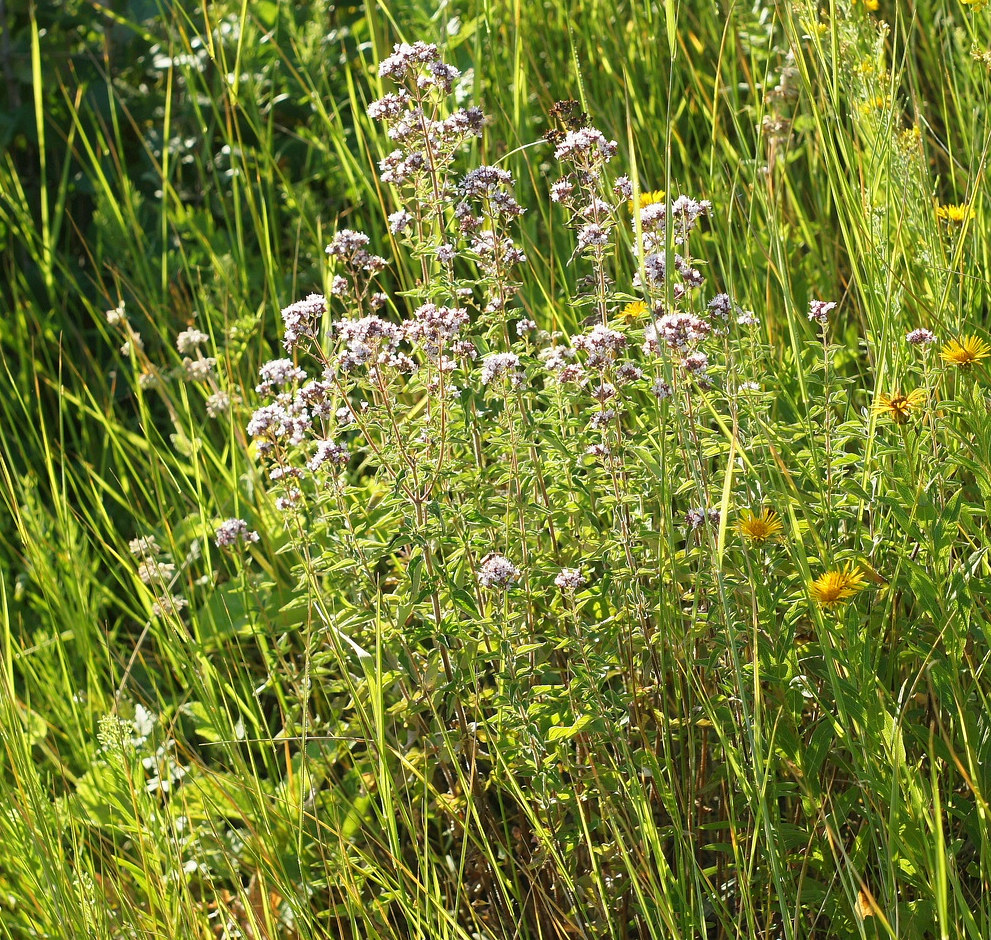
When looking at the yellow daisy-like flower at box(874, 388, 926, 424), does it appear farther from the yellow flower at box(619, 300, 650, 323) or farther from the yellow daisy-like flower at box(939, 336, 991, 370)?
the yellow flower at box(619, 300, 650, 323)

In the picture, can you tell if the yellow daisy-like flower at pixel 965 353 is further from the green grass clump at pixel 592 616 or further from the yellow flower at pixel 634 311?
the yellow flower at pixel 634 311

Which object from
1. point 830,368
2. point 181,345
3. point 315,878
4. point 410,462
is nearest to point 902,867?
point 830,368

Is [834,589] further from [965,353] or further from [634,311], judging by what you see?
[634,311]

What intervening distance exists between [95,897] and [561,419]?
3.45ft

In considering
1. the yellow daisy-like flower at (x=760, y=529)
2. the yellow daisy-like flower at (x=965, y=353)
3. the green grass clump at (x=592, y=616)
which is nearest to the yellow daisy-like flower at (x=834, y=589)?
the green grass clump at (x=592, y=616)

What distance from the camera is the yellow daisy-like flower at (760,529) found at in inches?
64.1

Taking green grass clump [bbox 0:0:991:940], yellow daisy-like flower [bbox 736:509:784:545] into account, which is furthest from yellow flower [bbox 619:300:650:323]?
yellow daisy-like flower [bbox 736:509:784:545]

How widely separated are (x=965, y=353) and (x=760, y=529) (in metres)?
0.42

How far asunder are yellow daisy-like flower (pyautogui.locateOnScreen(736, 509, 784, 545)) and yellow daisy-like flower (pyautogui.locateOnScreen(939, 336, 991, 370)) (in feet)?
1.20

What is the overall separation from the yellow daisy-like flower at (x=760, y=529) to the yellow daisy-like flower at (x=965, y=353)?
0.36 meters

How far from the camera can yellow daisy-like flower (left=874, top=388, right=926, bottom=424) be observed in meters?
1.64

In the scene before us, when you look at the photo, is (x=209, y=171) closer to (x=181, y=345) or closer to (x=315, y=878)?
(x=181, y=345)

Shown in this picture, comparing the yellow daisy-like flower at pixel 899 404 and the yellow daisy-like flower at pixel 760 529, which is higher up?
the yellow daisy-like flower at pixel 899 404

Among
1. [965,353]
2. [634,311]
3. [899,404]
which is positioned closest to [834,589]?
[899,404]
